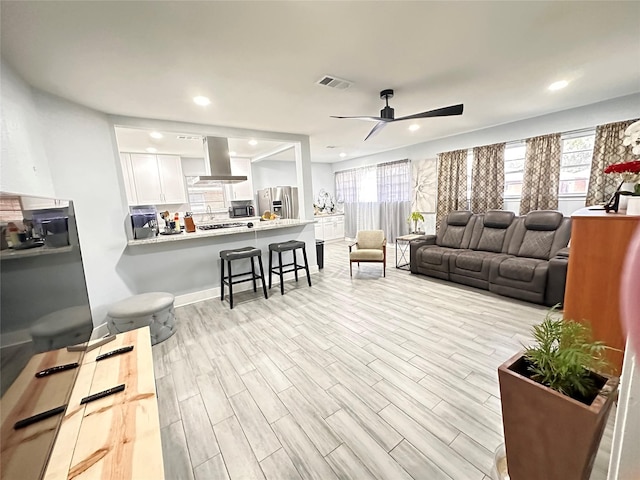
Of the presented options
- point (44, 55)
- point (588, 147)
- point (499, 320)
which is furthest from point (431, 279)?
point (44, 55)

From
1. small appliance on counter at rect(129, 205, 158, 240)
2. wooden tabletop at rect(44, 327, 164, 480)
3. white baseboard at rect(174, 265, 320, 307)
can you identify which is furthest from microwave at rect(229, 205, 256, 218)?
wooden tabletop at rect(44, 327, 164, 480)

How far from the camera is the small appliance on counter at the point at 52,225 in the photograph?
973mm

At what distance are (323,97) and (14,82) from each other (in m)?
2.54

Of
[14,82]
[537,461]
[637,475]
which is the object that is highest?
[14,82]

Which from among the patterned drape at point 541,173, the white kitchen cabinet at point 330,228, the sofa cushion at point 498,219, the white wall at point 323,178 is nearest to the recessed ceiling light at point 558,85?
the patterned drape at point 541,173

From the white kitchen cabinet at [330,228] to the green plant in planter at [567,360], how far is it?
21.3ft

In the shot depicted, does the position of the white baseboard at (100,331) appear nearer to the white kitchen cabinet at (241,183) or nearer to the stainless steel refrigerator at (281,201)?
the stainless steel refrigerator at (281,201)

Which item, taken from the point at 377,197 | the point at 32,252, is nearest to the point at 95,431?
the point at 32,252

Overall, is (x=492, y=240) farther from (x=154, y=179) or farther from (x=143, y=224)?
(x=154, y=179)

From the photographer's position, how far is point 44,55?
1.76 metres

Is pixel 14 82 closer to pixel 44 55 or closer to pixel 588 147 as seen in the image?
pixel 44 55

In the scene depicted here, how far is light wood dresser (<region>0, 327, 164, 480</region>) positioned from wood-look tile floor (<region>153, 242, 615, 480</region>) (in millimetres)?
550

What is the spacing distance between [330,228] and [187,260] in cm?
490

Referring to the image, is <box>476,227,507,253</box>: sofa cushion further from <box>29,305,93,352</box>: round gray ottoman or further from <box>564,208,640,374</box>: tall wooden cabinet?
<box>29,305,93,352</box>: round gray ottoman
